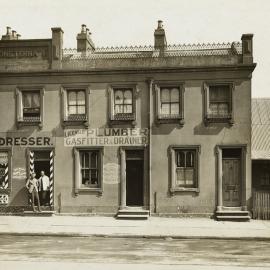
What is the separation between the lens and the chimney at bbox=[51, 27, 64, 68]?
20984mm

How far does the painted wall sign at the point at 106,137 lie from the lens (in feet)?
67.4

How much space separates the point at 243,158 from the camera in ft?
65.5

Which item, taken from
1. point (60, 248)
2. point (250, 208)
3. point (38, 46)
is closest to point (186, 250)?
point (60, 248)

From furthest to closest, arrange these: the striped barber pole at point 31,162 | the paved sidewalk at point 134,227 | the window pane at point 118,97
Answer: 1. the striped barber pole at point 31,162
2. the window pane at point 118,97
3. the paved sidewalk at point 134,227

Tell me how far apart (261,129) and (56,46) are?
1081 centimetres

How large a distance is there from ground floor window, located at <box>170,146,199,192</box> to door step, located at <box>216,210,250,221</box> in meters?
1.57

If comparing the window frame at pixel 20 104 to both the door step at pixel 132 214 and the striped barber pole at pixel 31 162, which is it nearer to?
the striped barber pole at pixel 31 162

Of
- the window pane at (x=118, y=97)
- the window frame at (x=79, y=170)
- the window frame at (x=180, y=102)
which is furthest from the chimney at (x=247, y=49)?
the window frame at (x=79, y=170)

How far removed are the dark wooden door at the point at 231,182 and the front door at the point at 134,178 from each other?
3545 mm

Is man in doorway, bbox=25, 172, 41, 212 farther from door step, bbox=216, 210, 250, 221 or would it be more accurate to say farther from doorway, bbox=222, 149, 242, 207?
doorway, bbox=222, 149, 242, 207

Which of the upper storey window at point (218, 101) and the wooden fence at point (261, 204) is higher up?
the upper storey window at point (218, 101)

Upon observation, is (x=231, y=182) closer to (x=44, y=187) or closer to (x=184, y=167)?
(x=184, y=167)

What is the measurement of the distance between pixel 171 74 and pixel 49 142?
6.09 meters

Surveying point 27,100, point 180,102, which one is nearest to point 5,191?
point 27,100
